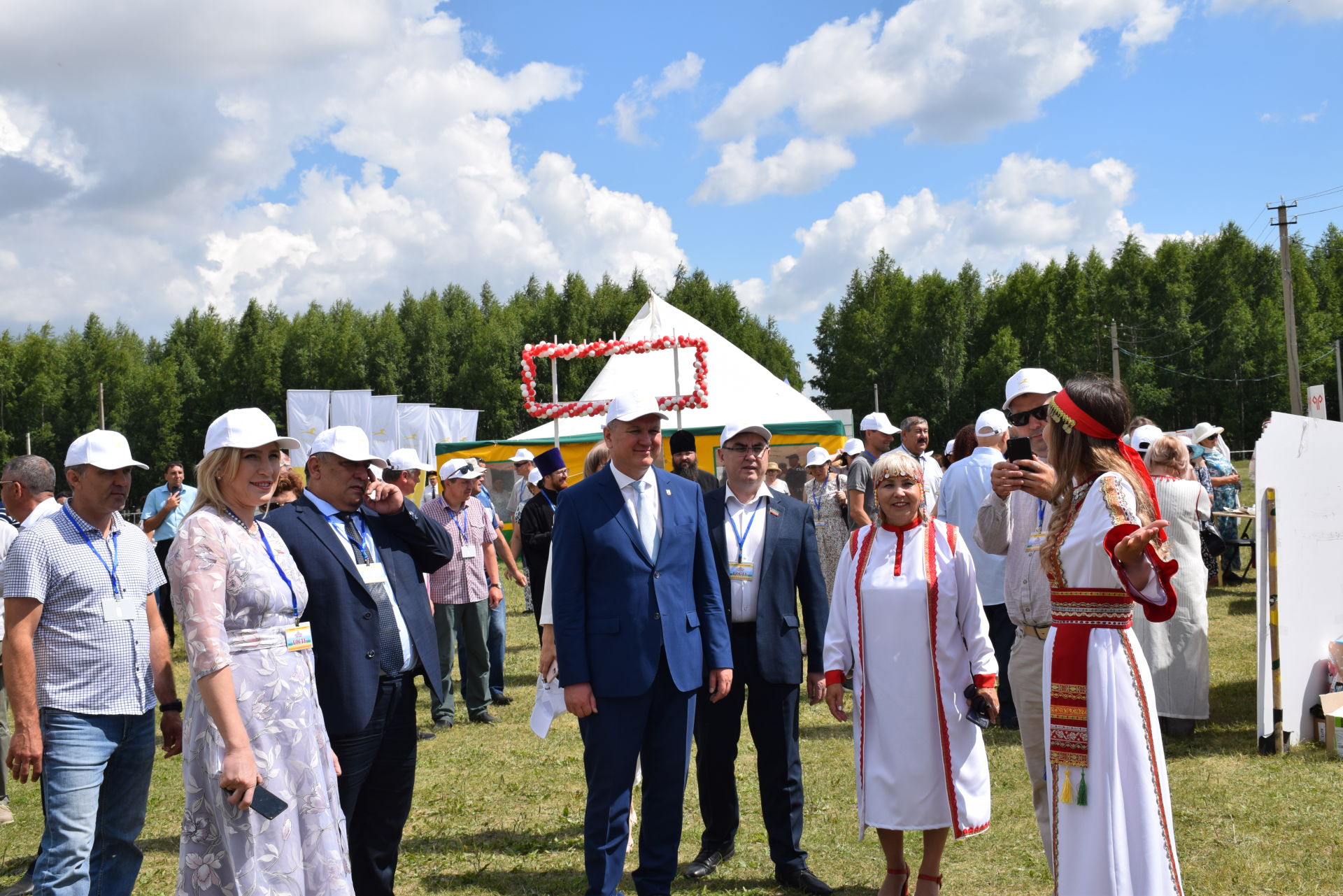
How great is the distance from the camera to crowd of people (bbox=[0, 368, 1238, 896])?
2.95 metres

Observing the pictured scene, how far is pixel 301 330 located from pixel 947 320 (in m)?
40.4

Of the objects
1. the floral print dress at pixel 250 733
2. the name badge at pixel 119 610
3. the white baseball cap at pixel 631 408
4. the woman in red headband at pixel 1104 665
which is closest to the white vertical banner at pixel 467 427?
the white baseball cap at pixel 631 408

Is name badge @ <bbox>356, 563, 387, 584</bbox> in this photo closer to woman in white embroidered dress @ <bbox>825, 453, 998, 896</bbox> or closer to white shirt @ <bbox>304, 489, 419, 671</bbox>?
white shirt @ <bbox>304, 489, 419, 671</bbox>

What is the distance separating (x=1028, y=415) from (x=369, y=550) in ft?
8.26

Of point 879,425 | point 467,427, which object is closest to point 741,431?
point 879,425

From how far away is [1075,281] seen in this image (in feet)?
186

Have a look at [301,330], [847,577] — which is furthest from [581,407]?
[301,330]

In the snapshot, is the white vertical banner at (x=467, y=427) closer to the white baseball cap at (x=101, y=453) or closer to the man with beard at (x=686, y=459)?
the man with beard at (x=686, y=459)

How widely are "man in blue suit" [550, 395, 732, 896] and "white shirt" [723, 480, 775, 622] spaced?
1.49 ft

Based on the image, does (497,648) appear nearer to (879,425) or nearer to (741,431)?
(879,425)

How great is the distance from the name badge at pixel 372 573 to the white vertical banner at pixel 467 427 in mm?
26216

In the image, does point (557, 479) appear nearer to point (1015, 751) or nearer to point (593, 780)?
point (1015, 751)

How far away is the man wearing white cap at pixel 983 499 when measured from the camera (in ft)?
22.0

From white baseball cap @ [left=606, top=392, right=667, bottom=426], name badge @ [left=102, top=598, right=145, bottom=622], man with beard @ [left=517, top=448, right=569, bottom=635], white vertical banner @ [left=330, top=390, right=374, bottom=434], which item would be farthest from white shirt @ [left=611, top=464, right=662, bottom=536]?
white vertical banner @ [left=330, top=390, right=374, bottom=434]
